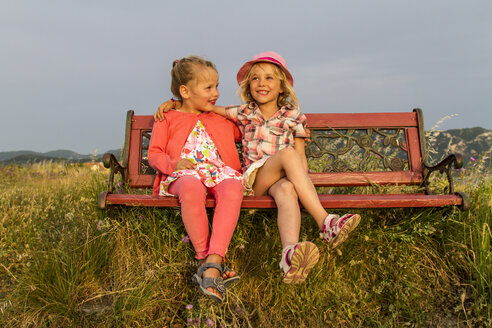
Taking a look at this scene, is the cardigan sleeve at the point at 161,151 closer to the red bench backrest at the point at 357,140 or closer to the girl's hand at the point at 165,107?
the girl's hand at the point at 165,107

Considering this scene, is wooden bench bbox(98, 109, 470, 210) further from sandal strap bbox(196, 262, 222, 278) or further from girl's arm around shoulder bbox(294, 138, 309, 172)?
sandal strap bbox(196, 262, 222, 278)

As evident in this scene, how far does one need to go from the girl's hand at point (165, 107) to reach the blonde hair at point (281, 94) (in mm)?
566

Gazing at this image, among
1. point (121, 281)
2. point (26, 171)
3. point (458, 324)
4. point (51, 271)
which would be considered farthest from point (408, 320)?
point (26, 171)

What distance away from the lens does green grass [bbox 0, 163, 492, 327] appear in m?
2.52

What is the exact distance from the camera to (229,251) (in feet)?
9.53

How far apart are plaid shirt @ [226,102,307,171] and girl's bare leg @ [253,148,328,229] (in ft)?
1.16

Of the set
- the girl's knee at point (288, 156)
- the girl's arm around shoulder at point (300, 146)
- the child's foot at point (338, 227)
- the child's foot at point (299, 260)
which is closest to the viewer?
the child's foot at point (299, 260)

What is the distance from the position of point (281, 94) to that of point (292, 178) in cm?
114

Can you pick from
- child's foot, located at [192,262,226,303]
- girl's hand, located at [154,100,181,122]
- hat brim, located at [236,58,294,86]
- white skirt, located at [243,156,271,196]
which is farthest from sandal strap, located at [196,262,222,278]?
hat brim, located at [236,58,294,86]

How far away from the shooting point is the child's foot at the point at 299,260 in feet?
7.29

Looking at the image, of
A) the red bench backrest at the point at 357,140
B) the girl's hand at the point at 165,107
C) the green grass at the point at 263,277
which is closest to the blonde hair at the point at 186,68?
the girl's hand at the point at 165,107

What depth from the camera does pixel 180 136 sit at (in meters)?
3.29

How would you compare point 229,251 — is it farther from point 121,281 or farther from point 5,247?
point 5,247

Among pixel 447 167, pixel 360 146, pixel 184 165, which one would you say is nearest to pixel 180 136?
pixel 184 165
